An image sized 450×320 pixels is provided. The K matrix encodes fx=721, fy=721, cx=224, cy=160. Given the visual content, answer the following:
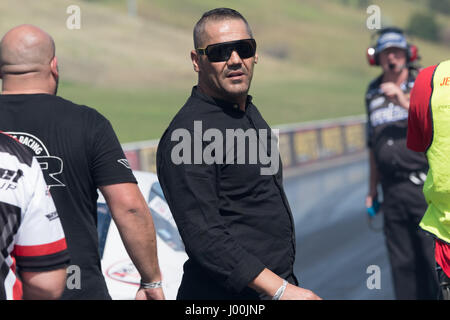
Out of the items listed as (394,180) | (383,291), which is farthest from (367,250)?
(394,180)

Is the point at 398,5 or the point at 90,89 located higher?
the point at 398,5

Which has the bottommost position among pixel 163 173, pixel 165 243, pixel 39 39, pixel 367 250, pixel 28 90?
pixel 367 250

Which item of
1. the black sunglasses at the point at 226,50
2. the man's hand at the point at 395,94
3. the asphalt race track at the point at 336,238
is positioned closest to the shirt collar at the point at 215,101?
the black sunglasses at the point at 226,50

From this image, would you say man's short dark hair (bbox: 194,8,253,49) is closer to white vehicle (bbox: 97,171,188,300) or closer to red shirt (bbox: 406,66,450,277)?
red shirt (bbox: 406,66,450,277)

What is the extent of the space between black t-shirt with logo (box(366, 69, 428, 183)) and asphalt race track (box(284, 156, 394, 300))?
0.97 meters

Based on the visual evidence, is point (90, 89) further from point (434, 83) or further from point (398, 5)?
point (398, 5)

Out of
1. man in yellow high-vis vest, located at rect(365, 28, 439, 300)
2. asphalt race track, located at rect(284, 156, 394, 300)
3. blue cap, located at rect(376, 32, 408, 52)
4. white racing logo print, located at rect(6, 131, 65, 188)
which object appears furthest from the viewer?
asphalt race track, located at rect(284, 156, 394, 300)

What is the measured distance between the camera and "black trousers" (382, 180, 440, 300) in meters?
6.10

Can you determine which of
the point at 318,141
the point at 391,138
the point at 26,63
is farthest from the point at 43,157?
the point at 318,141

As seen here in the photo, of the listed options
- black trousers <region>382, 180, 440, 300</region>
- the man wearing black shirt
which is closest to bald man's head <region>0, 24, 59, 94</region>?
the man wearing black shirt

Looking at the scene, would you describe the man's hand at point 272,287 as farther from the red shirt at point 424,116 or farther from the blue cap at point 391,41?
the blue cap at point 391,41

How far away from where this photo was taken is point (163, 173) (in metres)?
3.25

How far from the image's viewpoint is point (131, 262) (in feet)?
14.9
